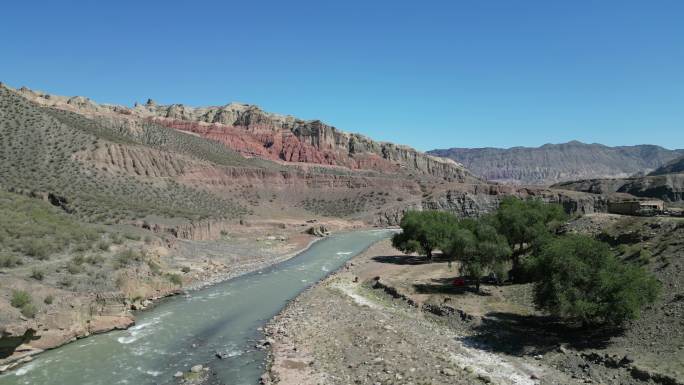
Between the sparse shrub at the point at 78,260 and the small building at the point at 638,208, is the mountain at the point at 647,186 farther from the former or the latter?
the sparse shrub at the point at 78,260

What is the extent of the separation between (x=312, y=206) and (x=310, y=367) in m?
100

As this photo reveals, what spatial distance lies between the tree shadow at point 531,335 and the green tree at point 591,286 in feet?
2.70

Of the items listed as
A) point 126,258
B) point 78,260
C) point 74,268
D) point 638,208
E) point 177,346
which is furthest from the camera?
point 638,208

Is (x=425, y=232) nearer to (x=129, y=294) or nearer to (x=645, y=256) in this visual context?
(x=645, y=256)

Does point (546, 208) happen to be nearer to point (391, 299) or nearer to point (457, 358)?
point (391, 299)

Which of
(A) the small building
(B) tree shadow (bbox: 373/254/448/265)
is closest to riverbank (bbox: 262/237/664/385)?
(B) tree shadow (bbox: 373/254/448/265)

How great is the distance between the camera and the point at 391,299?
3719 cm

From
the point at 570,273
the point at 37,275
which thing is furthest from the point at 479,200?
the point at 37,275

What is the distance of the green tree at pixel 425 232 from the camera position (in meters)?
55.0

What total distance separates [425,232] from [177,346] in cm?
3583

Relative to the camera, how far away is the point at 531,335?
2595cm

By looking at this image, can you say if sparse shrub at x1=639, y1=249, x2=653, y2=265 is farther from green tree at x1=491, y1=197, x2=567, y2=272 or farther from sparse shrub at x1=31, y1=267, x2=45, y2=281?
sparse shrub at x1=31, y1=267, x2=45, y2=281

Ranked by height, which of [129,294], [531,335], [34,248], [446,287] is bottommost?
[531,335]

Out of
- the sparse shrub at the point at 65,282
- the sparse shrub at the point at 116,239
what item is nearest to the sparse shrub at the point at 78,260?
the sparse shrub at the point at 65,282
